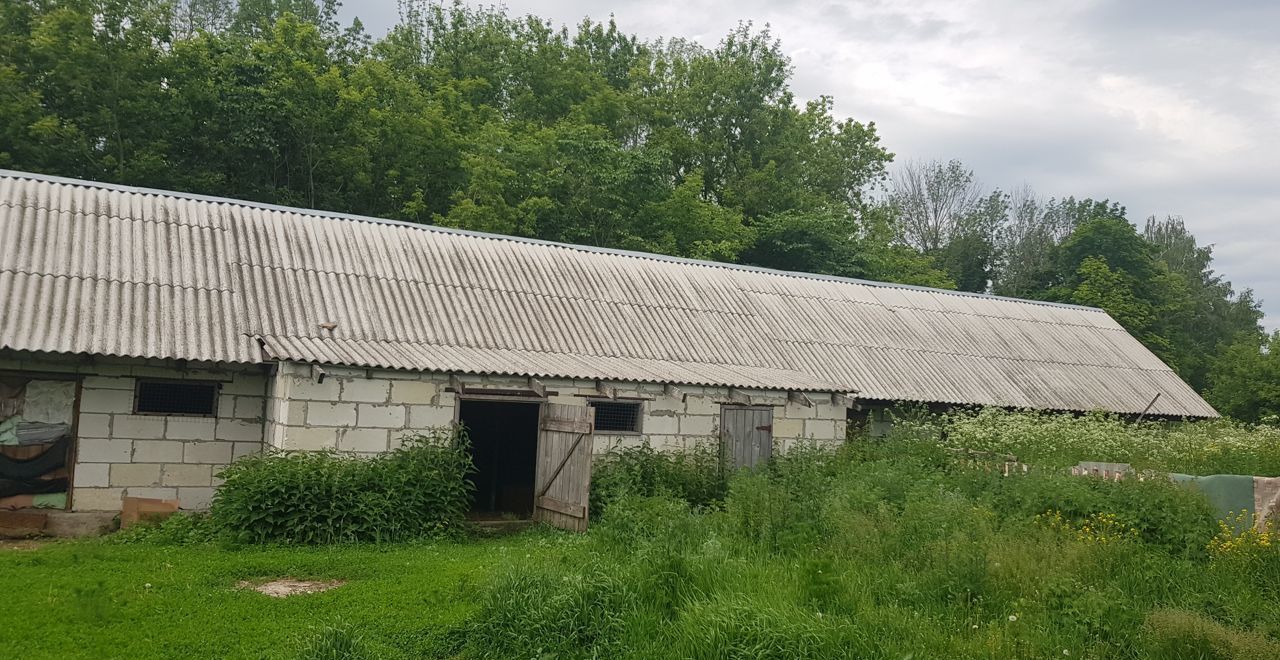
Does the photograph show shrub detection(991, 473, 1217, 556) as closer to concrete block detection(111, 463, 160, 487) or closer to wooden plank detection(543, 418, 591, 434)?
wooden plank detection(543, 418, 591, 434)

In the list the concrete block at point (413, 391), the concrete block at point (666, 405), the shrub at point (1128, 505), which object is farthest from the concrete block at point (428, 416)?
the shrub at point (1128, 505)

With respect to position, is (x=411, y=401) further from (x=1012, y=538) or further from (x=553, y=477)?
(x=1012, y=538)

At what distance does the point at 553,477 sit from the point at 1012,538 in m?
6.93

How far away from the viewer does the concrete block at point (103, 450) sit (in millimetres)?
12912

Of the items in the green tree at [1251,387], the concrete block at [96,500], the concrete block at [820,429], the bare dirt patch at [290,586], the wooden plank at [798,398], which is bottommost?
the bare dirt patch at [290,586]

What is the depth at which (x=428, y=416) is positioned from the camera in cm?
1353

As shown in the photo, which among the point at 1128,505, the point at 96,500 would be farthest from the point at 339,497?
the point at 1128,505

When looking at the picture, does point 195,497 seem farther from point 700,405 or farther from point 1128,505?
point 1128,505

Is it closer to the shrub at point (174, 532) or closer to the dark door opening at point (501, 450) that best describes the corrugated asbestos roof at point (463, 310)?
the dark door opening at point (501, 450)

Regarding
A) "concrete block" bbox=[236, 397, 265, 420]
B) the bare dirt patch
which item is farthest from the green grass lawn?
"concrete block" bbox=[236, 397, 265, 420]

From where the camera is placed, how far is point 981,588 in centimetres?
798

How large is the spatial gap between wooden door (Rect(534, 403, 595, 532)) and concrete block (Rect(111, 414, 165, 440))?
5359mm

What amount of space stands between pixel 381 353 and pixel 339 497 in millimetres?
2387

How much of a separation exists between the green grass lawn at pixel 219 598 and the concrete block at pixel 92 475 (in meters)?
1.28
